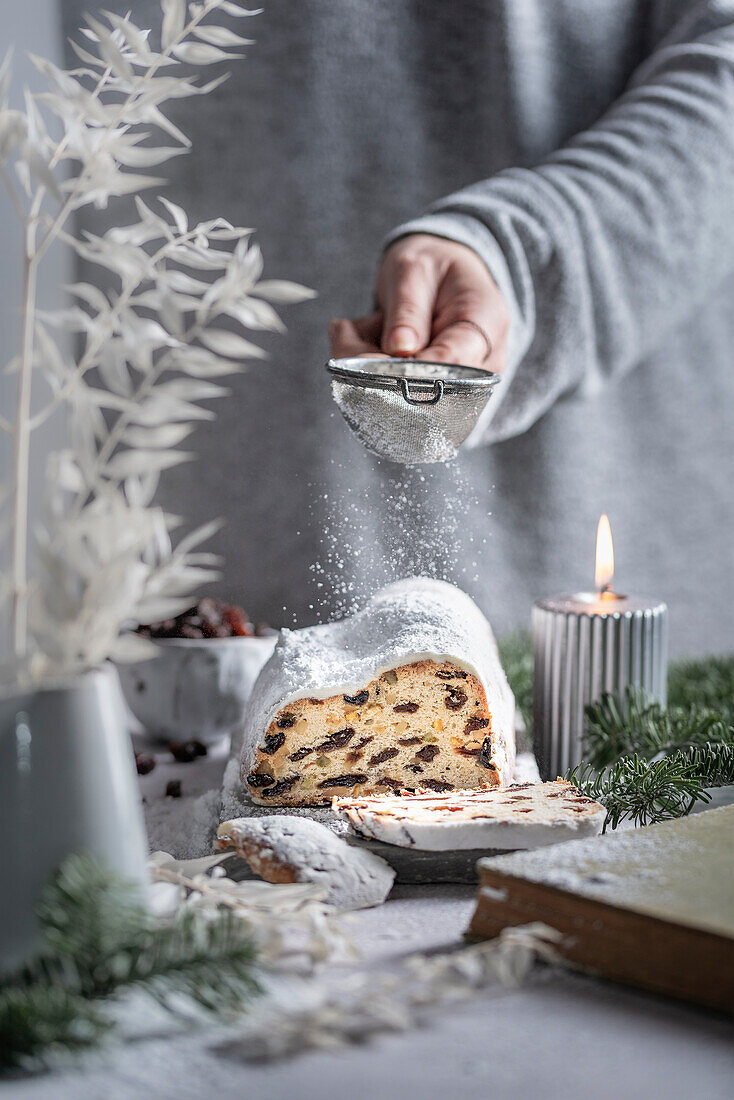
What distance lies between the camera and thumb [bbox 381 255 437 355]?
0.96 m

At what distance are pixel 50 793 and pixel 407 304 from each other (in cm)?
76

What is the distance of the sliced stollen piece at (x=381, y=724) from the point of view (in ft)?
2.51

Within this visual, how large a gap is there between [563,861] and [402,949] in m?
0.09

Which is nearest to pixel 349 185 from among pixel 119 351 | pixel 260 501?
pixel 260 501

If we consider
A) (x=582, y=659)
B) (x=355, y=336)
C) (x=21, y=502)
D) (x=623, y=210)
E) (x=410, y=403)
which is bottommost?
(x=582, y=659)

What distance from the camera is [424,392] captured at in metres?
0.85

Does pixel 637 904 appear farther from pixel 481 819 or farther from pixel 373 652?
pixel 373 652

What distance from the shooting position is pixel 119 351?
0.45 meters

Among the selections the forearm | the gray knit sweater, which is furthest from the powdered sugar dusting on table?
the forearm

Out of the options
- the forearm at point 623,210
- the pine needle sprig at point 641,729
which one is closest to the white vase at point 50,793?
the pine needle sprig at point 641,729

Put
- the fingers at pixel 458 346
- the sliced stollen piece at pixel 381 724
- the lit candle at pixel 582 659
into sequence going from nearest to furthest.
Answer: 1. the sliced stollen piece at pixel 381 724
2. the lit candle at pixel 582 659
3. the fingers at pixel 458 346

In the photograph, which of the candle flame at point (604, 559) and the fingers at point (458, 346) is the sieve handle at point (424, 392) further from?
the candle flame at point (604, 559)

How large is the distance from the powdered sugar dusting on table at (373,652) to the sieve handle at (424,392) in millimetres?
172

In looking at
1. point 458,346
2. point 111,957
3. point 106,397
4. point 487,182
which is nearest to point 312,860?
point 111,957
